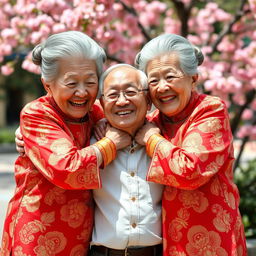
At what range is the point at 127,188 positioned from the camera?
244cm

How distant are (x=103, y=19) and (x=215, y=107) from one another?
2336 millimetres

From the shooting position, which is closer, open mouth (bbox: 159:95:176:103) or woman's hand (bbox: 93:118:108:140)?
open mouth (bbox: 159:95:176:103)

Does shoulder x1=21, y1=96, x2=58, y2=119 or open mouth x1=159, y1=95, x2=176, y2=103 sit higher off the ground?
open mouth x1=159, y1=95, x2=176, y2=103

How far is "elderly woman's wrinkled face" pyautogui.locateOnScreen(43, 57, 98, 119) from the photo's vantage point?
2.41 meters

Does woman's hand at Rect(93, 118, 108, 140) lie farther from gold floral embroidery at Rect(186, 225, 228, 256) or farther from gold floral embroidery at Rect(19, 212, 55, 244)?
gold floral embroidery at Rect(186, 225, 228, 256)

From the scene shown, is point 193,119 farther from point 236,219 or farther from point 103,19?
Answer: point 103,19

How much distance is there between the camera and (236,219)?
8.22ft

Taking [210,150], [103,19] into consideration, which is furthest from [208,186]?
[103,19]

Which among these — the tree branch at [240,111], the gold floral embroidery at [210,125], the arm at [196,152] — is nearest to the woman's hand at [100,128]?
the arm at [196,152]

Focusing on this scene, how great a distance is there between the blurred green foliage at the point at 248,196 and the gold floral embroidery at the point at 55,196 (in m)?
2.80

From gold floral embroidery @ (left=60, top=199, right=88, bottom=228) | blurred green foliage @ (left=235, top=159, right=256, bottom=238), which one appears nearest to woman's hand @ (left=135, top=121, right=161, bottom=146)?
gold floral embroidery @ (left=60, top=199, right=88, bottom=228)

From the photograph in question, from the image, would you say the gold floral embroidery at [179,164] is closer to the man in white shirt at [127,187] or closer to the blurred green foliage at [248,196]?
the man in white shirt at [127,187]

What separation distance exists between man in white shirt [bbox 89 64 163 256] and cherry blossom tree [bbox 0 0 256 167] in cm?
207

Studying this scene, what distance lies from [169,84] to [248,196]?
11.4 feet
